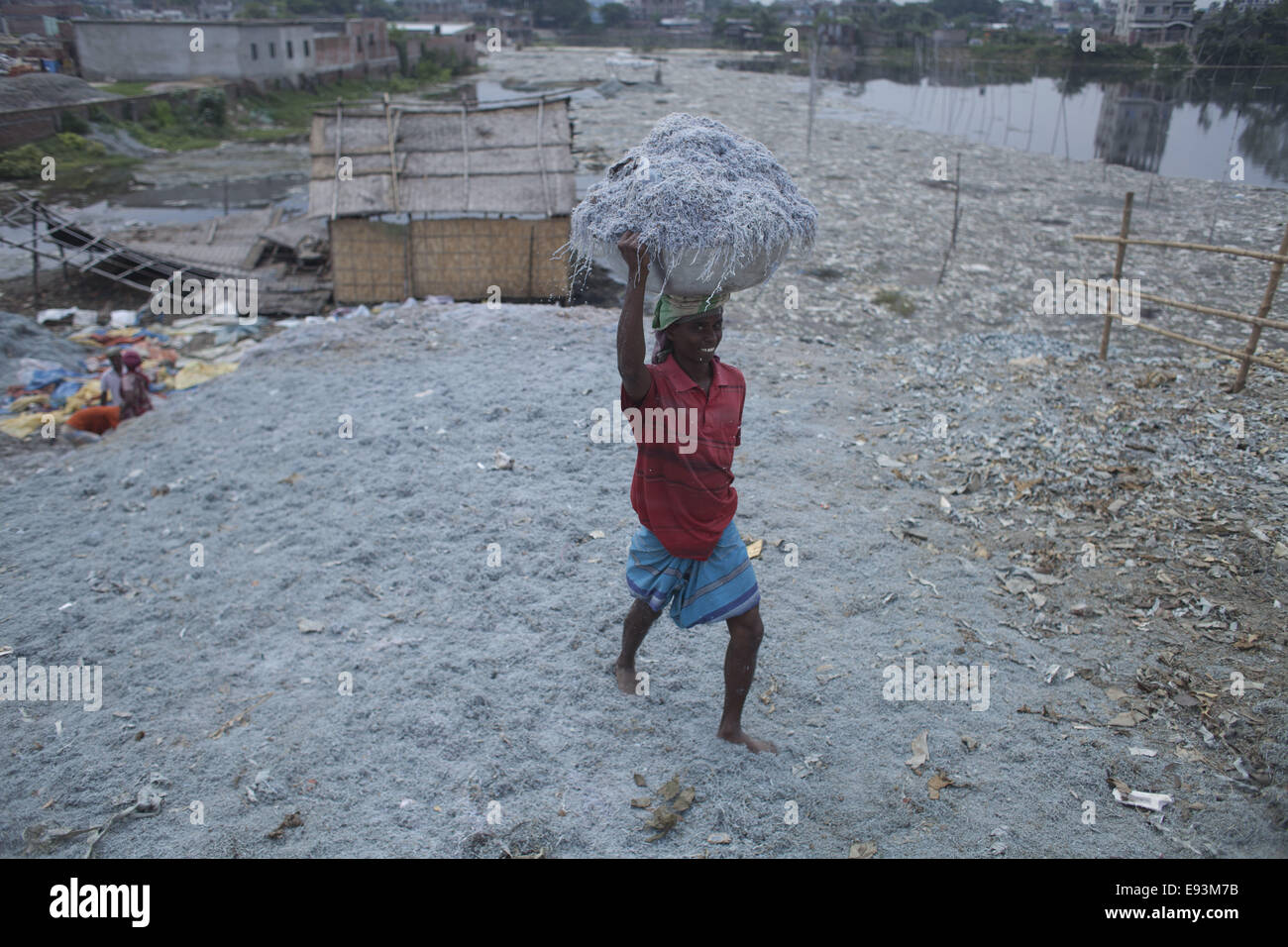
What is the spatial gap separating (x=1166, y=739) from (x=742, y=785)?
1503 mm

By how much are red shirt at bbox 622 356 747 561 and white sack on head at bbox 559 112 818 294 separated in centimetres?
28

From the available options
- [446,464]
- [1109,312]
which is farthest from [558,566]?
[1109,312]

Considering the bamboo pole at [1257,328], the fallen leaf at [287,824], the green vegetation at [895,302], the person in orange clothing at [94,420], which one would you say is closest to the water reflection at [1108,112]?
the bamboo pole at [1257,328]

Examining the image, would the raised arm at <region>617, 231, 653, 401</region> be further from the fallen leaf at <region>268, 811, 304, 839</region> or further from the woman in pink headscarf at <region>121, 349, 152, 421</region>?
the woman in pink headscarf at <region>121, 349, 152, 421</region>

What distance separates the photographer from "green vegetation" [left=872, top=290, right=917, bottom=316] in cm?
840

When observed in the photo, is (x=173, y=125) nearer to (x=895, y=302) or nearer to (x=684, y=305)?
(x=895, y=302)

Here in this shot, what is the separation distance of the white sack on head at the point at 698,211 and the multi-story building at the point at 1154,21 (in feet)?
27.8

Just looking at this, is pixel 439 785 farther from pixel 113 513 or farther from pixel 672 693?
pixel 113 513

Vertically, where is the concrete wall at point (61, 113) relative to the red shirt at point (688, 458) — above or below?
above

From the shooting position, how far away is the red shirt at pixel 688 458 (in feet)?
7.41

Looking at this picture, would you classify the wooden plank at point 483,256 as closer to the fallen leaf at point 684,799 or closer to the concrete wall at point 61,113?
the fallen leaf at point 684,799

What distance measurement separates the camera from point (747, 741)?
2584 millimetres

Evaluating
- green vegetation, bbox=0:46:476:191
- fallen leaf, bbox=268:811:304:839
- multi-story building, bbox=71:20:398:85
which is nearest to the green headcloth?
fallen leaf, bbox=268:811:304:839

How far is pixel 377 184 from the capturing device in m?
8.39
